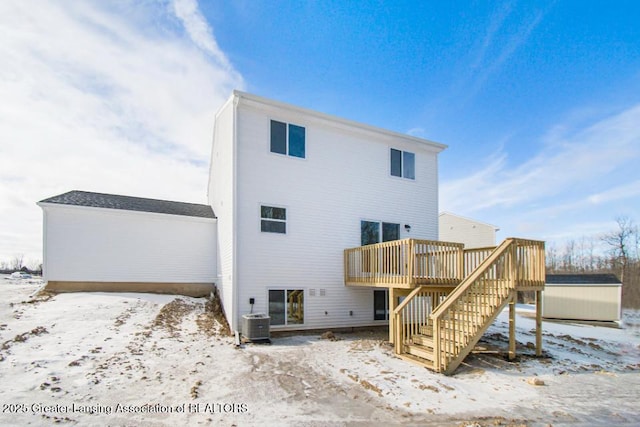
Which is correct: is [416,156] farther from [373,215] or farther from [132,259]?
[132,259]

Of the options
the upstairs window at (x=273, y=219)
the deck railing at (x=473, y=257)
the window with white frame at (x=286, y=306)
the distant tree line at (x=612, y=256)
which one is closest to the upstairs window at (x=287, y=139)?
the upstairs window at (x=273, y=219)

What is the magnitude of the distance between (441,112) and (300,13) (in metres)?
7.31

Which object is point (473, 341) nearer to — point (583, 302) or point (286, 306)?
point (286, 306)

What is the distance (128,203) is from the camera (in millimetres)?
13828

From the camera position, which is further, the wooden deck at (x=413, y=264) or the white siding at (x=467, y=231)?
the white siding at (x=467, y=231)

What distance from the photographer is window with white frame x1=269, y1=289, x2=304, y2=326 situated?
1048 centimetres

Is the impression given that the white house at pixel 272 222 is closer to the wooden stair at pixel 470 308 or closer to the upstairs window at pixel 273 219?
the upstairs window at pixel 273 219

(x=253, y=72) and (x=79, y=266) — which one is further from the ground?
(x=253, y=72)

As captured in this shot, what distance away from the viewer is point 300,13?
10672 millimetres

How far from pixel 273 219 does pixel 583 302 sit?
18.5m

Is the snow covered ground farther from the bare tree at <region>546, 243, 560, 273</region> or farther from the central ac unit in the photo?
the bare tree at <region>546, 243, 560, 273</region>

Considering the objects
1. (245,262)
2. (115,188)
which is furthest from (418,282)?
(115,188)

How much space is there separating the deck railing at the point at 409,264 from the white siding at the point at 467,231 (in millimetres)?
13826

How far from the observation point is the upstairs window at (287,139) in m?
11.1
